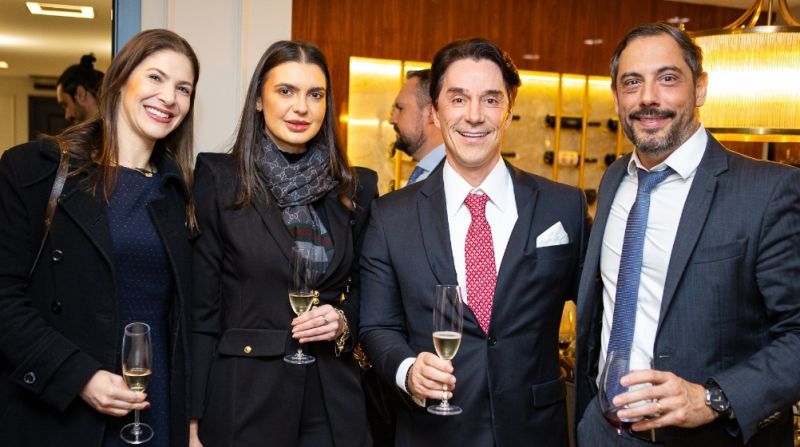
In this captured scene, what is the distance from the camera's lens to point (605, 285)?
2.38 metres

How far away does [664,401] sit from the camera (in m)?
1.88

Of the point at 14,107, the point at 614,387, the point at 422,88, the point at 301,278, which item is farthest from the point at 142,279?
the point at 14,107

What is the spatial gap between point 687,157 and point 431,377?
0.94m

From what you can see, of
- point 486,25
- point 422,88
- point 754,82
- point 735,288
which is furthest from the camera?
point 486,25

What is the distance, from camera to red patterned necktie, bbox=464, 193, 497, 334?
240 cm

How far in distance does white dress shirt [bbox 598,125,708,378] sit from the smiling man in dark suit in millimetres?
157

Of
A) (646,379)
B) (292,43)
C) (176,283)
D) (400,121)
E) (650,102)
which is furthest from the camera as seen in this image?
(400,121)

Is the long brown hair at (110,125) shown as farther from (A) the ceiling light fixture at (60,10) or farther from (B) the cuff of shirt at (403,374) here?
(A) the ceiling light fixture at (60,10)

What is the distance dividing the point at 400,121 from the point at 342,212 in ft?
7.25

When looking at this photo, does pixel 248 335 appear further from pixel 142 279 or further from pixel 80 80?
pixel 80 80

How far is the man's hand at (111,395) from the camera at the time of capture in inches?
87.5

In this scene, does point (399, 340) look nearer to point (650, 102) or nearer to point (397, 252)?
point (397, 252)

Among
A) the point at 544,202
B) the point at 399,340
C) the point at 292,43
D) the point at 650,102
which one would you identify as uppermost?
the point at 292,43

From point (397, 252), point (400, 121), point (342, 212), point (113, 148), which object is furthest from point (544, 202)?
point (400, 121)
